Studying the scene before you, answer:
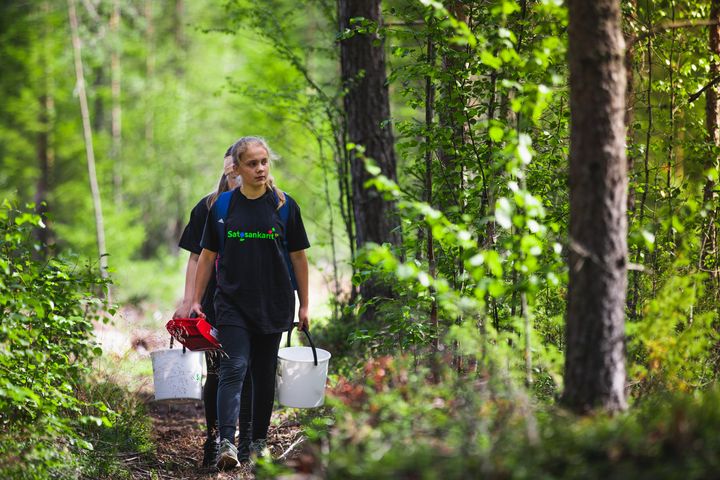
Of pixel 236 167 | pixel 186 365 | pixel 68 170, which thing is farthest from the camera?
pixel 68 170

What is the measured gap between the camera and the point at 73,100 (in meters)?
19.6

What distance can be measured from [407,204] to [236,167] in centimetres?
196

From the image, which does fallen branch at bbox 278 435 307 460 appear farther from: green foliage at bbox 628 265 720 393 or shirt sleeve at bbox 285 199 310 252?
green foliage at bbox 628 265 720 393

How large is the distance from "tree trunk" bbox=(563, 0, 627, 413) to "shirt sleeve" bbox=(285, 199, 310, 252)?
2170mm

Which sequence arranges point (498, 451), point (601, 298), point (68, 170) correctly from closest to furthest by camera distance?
point (498, 451), point (601, 298), point (68, 170)

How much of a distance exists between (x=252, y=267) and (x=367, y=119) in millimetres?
3193

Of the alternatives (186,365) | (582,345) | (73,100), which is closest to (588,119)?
(582,345)

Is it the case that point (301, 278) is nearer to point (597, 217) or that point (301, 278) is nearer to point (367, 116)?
point (597, 217)

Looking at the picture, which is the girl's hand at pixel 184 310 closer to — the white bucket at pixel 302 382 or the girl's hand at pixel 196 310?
the girl's hand at pixel 196 310

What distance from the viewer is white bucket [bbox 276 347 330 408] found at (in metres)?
4.59

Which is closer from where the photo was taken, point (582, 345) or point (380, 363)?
point (582, 345)

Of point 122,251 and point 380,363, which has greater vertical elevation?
point 122,251

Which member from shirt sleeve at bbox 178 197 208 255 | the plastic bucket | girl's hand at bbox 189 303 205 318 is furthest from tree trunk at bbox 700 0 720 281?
shirt sleeve at bbox 178 197 208 255

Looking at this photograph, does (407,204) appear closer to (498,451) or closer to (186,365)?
(498,451)
